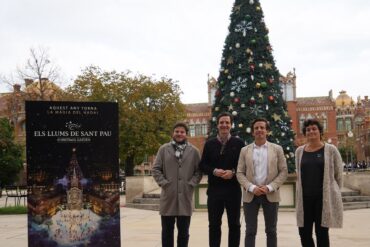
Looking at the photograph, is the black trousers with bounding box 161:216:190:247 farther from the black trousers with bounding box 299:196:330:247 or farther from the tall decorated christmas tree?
the tall decorated christmas tree

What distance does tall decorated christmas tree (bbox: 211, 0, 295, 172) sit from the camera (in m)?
15.6

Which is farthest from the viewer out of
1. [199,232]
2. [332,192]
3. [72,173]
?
[199,232]

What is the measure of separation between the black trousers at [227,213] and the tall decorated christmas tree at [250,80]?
944 centimetres

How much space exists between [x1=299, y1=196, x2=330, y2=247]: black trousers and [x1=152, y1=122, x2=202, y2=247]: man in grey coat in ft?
4.63

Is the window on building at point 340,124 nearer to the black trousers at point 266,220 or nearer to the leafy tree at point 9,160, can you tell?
the leafy tree at point 9,160

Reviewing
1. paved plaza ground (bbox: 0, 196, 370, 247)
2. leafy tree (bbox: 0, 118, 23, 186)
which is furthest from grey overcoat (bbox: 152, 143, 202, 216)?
leafy tree (bbox: 0, 118, 23, 186)

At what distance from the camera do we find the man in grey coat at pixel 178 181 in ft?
20.4

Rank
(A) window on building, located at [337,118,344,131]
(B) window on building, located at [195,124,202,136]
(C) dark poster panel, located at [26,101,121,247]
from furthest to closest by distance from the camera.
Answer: (A) window on building, located at [337,118,344,131] < (B) window on building, located at [195,124,202,136] < (C) dark poster panel, located at [26,101,121,247]

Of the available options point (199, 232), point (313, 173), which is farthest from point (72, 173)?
point (199, 232)

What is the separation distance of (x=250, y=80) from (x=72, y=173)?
1043cm

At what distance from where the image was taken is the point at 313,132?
588cm

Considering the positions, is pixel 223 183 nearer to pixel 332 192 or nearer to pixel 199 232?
pixel 332 192

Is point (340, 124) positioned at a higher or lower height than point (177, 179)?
higher

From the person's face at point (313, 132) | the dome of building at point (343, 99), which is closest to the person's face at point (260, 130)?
the person's face at point (313, 132)
